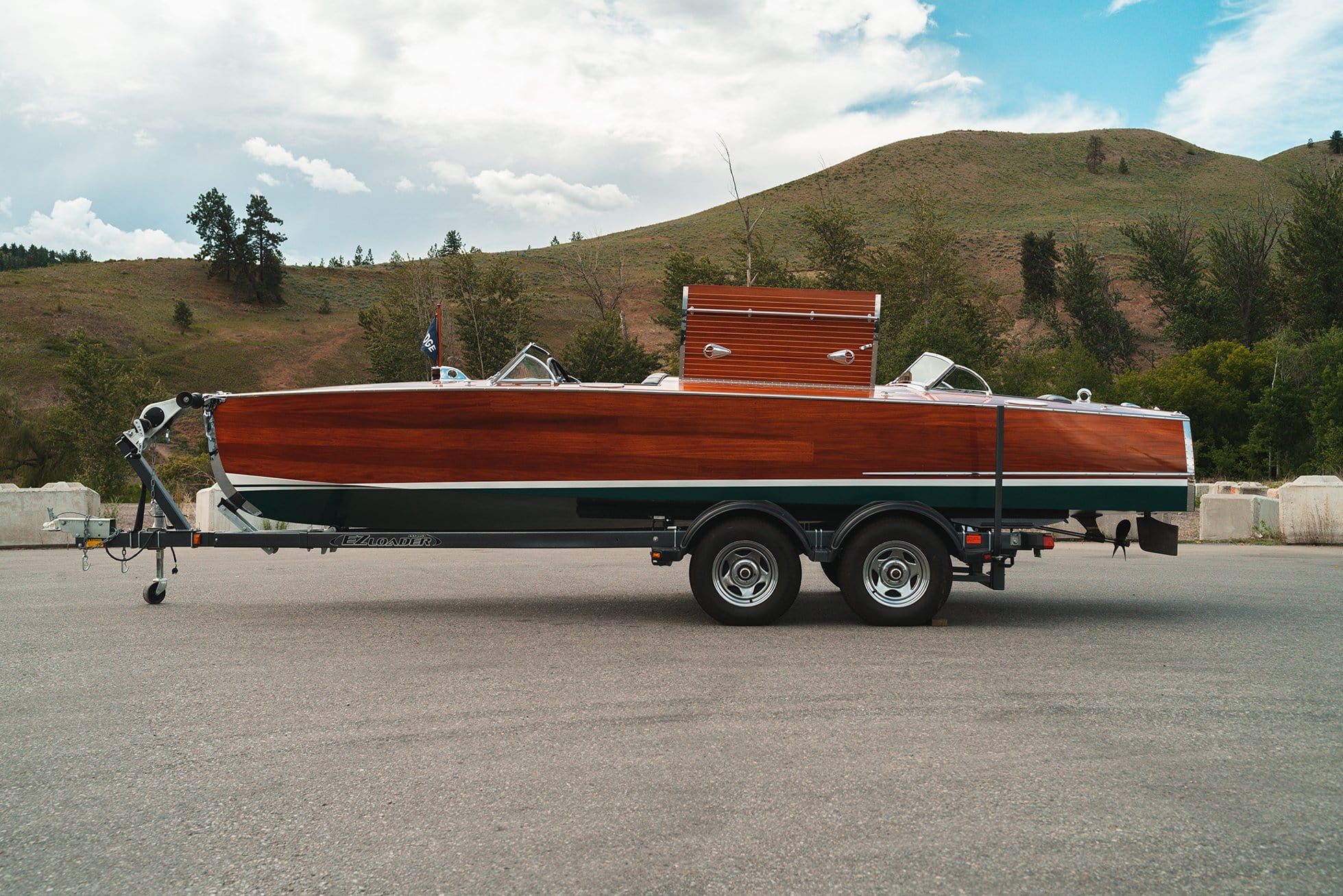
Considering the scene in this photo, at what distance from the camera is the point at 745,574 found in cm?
752

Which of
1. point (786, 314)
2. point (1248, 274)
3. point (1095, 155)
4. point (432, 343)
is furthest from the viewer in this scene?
point (1095, 155)

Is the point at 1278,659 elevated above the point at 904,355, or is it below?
below

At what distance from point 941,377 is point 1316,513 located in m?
10.5

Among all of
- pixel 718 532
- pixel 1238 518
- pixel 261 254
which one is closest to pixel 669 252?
pixel 261 254

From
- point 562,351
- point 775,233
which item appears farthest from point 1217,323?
point 775,233

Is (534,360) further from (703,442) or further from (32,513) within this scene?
(32,513)

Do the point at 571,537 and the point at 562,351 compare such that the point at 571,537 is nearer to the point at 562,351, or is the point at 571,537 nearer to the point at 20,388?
the point at 562,351

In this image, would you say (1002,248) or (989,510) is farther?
(1002,248)

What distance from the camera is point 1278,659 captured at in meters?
6.42

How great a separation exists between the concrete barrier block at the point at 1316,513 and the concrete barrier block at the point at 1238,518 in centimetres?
45

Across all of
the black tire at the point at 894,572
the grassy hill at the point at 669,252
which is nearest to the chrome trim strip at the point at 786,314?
the black tire at the point at 894,572

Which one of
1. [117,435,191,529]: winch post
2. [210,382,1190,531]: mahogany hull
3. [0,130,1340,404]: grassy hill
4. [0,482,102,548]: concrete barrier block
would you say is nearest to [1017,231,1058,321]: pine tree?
[0,130,1340,404]: grassy hill

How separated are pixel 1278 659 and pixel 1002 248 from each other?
88.6 metres

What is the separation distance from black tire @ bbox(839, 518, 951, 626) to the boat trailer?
0.02m
